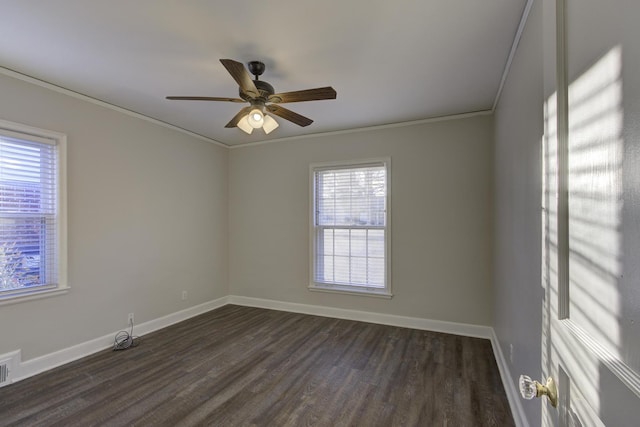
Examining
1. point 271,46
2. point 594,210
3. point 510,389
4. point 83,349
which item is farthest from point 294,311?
point 594,210

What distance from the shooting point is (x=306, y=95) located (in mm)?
2262

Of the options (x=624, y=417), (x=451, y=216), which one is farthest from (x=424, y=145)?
(x=624, y=417)

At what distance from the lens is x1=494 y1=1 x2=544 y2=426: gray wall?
1604 millimetres

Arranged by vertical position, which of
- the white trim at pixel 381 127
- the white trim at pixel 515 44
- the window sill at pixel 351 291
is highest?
the white trim at pixel 515 44

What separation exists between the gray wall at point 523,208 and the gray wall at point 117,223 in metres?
3.77

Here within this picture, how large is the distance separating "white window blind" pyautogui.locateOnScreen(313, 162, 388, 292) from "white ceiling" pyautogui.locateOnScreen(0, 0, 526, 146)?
3.84 feet

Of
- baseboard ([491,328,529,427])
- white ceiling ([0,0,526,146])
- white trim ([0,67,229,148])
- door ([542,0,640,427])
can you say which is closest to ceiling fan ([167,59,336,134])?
white ceiling ([0,0,526,146])

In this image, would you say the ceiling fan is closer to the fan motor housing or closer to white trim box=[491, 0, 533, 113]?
the fan motor housing

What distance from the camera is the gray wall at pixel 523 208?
63.2 inches

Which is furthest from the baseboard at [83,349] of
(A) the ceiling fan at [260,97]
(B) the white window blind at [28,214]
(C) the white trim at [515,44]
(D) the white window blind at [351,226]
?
(C) the white trim at [515,44]

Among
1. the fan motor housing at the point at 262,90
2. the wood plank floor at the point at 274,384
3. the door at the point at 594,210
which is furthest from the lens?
the fan motor housing at the point at 262,90

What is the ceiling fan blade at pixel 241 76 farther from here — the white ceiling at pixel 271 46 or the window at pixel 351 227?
the window at pixel 351 227

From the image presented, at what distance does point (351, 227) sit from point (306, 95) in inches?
89.4

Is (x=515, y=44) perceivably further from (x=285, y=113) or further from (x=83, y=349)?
A: (x=83, y=349)
